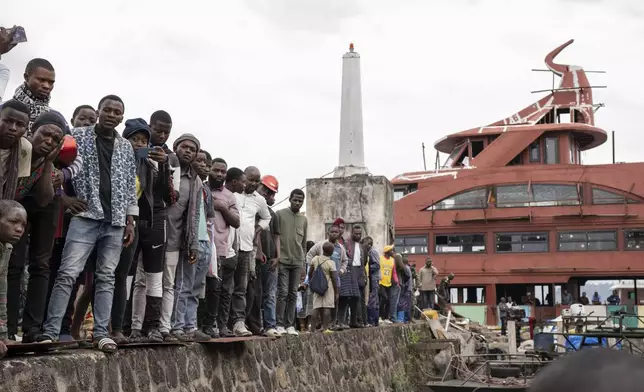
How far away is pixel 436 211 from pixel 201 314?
2945cm

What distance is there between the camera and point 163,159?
6.35 meters

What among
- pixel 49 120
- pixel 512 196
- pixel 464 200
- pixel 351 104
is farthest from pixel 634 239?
pixel 49 120

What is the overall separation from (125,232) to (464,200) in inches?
1305

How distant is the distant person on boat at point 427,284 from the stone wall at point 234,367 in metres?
4.95

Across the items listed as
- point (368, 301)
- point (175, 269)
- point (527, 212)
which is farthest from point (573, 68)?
point (175, 269)

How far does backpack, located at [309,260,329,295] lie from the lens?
1129 centimetres

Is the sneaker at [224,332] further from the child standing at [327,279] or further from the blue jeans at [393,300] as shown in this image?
the blue jeans at [393,300]

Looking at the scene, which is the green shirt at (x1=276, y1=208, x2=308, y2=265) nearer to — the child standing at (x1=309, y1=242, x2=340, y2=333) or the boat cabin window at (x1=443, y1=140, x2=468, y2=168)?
the child standing at (x1=309, y1=242, x2=340, y2=333)

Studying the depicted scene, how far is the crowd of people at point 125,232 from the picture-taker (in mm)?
5043

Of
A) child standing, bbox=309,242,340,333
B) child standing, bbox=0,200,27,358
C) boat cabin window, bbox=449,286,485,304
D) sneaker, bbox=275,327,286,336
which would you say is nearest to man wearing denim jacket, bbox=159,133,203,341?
child standing, bbox=0,200,27,358

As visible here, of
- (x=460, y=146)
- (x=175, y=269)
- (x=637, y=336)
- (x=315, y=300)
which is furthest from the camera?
(x=460, y=146)

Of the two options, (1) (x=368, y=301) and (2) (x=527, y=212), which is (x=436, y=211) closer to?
(2) (x=527, y=212)

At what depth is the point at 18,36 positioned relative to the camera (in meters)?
5.61

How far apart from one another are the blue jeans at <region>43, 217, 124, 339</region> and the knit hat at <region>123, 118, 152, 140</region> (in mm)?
866
